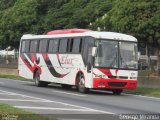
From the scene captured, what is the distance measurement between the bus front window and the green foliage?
513 centimetres

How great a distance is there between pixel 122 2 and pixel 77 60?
22.5ft

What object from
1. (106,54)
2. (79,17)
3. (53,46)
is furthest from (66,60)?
(79,17)

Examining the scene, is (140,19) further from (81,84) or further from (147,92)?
(81,84)

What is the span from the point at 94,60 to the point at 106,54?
2.15 ft

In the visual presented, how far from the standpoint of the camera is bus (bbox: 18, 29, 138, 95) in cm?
2739

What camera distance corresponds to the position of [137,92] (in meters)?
29.6

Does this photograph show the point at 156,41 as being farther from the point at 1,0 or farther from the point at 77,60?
the point at 1,0

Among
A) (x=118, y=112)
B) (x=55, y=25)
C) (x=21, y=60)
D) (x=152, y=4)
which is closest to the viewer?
(x=118, y=112)

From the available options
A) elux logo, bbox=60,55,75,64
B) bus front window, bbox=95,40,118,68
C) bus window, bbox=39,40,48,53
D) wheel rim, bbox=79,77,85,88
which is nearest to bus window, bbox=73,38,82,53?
elux logo, bbox=60,55,75,64

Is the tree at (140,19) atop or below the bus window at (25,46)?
atop

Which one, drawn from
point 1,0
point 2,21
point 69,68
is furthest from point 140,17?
point 1,0

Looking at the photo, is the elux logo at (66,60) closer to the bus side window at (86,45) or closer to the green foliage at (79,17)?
the bus side window at (86,45)

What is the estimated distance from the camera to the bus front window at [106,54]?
89.9 feet

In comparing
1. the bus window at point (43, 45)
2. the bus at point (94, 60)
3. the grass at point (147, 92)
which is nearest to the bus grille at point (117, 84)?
the bus at point (94, 60)
